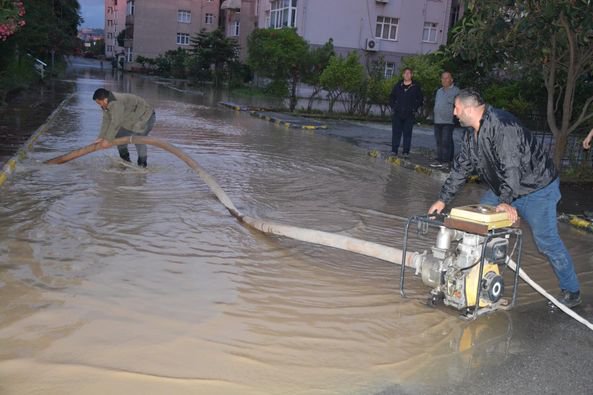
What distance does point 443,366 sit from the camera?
13.2 ft

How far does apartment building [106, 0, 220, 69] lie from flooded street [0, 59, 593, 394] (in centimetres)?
6421

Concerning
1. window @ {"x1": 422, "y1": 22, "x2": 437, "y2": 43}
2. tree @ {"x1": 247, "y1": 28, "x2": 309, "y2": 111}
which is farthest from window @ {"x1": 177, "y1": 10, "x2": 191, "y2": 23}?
tree @ {"x1": 247, "y1": 28, "x2": 309, "y2": 111}

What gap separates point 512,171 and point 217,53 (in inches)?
1827

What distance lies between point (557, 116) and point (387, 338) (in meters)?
19.2

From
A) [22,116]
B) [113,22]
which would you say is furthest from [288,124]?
[113,22]

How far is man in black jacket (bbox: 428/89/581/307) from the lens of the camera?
180 inches

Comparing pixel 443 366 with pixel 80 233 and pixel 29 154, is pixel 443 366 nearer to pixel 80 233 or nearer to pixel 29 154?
pixel 80 233

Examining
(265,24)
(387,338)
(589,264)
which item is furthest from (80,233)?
(265,24)

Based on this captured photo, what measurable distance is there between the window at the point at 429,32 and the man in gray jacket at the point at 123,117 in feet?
120

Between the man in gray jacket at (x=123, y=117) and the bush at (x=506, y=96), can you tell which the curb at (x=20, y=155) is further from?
the bush at (x=506, y=96)

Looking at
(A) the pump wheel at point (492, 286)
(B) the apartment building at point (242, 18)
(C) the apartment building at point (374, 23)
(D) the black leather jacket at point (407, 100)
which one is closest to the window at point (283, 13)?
(C) the apartment building at point (374, 23)

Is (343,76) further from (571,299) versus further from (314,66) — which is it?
(571,299)

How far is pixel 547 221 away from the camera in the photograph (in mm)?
4918

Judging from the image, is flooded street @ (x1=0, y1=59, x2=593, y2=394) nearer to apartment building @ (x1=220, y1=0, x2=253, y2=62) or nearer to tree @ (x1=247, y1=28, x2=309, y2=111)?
tree @ (x1=247, y1=28, x2=309, y2=111)
